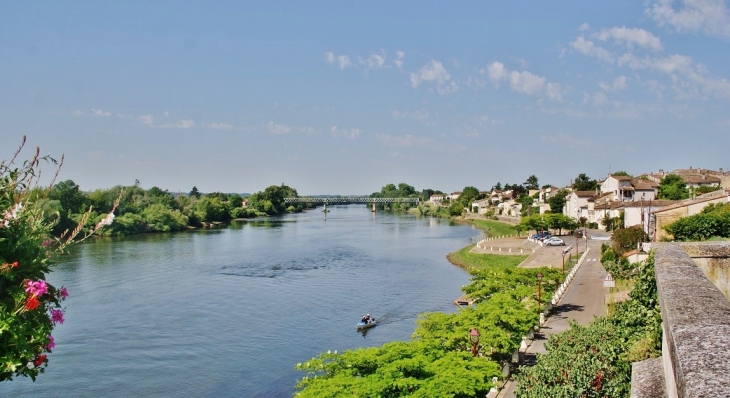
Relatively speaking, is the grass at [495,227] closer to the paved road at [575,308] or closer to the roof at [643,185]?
the roof at [643,185]

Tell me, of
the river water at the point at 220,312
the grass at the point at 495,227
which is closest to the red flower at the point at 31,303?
the river water at the point at 220,312

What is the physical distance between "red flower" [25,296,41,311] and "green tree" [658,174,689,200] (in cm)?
9342

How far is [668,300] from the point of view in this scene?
4609mm

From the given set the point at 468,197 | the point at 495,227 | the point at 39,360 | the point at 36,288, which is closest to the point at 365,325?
the point at 39,360

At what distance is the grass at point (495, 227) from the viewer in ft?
343

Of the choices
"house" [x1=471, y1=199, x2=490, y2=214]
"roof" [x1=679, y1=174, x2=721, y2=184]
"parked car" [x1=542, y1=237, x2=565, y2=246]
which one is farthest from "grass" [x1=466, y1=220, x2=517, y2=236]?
"parked car" [x1=542, y1=237, x2=565, y2=246]

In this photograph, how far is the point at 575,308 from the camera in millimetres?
32469

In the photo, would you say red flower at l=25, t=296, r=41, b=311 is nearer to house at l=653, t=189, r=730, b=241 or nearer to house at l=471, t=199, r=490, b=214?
house at l=653, t=189, r=730, b=241

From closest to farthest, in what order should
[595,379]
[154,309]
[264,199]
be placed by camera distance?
[595,379]
[154,309]
[264,199]

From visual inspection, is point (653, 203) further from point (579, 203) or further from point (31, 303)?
point (31, 303)

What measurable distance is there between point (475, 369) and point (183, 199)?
12580 cm

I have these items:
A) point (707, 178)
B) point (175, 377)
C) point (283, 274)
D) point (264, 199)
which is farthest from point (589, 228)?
point (264, 199)

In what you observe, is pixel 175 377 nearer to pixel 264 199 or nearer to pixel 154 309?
pixel 154 309

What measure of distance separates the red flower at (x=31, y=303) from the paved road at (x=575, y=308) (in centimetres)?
1535
